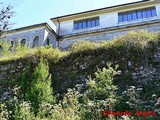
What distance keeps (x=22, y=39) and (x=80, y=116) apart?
17.9 metres

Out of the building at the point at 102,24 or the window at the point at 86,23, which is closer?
the building at the point at 102,24

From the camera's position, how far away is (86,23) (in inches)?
979

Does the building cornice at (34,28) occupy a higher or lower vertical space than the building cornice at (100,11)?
lower

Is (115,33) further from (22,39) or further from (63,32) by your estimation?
(22,39)

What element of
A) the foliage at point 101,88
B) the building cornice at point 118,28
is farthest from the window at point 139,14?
the foliage at point 101,88

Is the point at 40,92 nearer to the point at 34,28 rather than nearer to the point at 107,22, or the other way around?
the point at 34,28

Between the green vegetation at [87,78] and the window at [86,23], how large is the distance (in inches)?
488

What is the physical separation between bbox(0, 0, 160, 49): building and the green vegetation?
10.8 metres

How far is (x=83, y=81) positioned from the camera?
35.4 feet

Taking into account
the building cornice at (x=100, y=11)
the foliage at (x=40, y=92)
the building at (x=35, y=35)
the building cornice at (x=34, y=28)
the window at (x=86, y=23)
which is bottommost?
the foliage at (x=40, y=92)

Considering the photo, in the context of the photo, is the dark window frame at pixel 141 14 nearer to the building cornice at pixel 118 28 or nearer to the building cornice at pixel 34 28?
the building cornice at pixel 118 28

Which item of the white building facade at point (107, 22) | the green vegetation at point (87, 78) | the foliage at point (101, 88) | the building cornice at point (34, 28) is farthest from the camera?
the building cornice at point (34, 28)

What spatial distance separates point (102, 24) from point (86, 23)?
1442 millimetres

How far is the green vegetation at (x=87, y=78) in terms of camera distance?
808 cm
